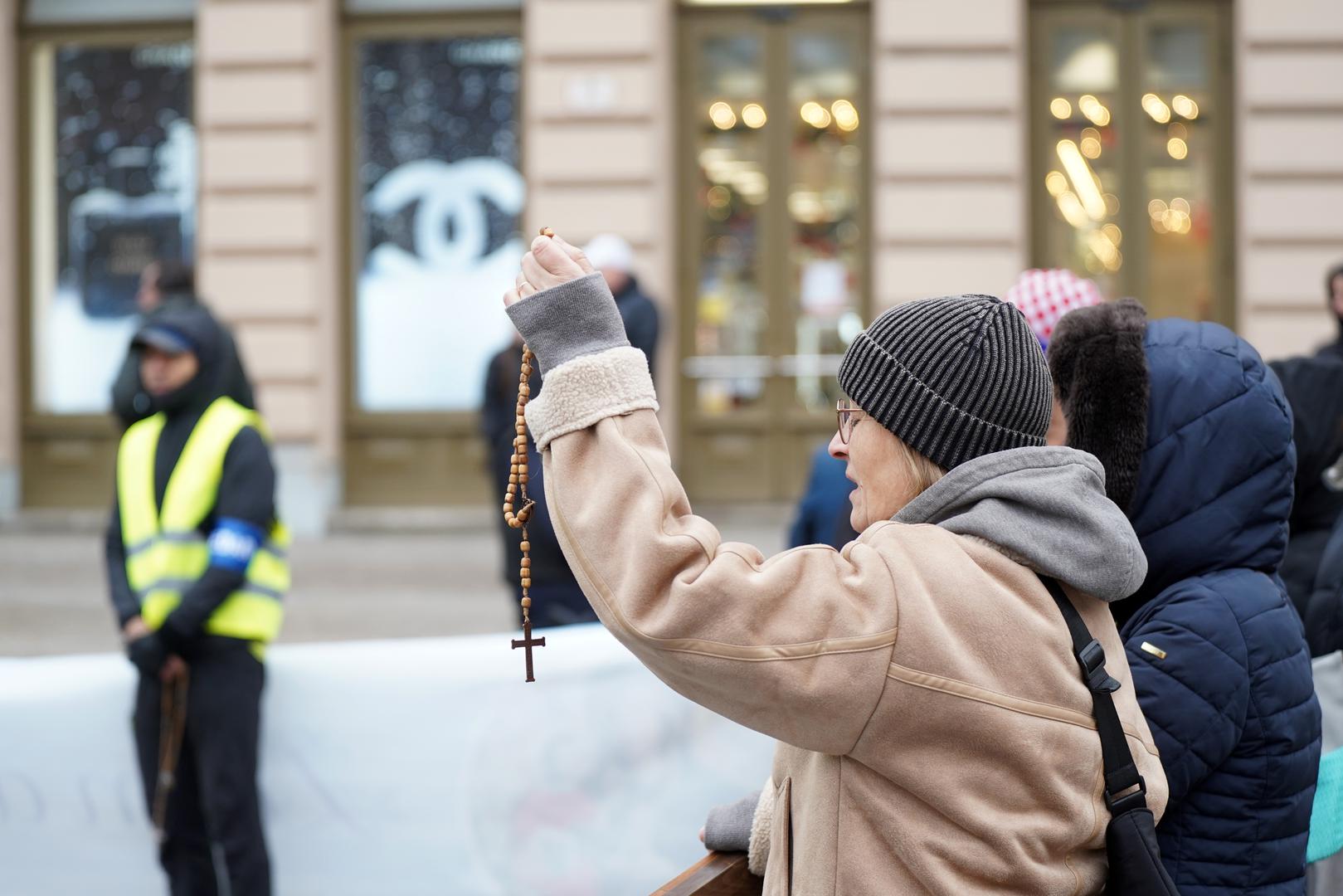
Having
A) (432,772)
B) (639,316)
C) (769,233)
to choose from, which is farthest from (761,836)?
(769,233)

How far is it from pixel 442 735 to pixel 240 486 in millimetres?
925

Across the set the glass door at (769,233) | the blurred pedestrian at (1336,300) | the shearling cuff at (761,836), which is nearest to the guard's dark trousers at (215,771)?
the shearling cuff at (761,836)

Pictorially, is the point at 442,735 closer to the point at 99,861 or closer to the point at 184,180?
the point at 99,861

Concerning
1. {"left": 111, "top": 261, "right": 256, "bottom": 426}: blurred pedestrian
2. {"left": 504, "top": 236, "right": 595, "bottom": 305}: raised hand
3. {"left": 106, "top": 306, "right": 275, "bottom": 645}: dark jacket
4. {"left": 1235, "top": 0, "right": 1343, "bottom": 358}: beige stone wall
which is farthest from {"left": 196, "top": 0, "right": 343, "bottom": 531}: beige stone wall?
{"left": 504, "top": 236, "right": 595, "bottom": 305}: raised hand

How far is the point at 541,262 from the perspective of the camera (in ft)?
5.84

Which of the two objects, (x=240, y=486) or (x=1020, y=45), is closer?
(x=240, y=486)

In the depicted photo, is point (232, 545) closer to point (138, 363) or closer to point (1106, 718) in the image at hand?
point (138, 363)

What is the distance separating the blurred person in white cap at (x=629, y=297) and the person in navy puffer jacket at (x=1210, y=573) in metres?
3.83

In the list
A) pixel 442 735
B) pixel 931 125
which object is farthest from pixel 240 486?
pixel 931 125

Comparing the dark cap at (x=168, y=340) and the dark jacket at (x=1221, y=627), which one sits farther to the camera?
the dark cap at (x=168, y=340)

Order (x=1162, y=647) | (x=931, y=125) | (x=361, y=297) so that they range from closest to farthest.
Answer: (x=1162, y=647) → (x=931, y=125) → (x=361, y=297)

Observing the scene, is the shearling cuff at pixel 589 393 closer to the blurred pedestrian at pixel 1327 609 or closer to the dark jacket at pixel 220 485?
the blurred pedestrian at pixel 1327 609

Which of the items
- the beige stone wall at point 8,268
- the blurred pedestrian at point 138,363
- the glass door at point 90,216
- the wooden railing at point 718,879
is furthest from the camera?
the glass door at point 90,216

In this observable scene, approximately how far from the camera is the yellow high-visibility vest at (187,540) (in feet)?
14.2
